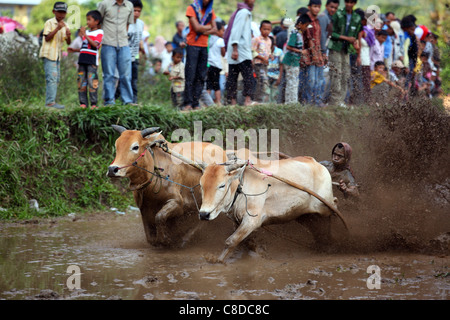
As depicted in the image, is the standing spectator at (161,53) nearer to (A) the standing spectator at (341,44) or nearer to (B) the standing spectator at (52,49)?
(A) the standing spectator at (341,44)

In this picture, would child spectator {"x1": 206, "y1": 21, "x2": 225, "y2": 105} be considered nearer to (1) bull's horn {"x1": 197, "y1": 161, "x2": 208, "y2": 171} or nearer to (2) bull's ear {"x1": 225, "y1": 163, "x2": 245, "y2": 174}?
(1) bull's horn {"x1": 197, "y1": 161, "x2": 208, "y2": 171}

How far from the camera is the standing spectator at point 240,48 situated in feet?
39.4

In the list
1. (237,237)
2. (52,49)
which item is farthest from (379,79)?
(237,237)

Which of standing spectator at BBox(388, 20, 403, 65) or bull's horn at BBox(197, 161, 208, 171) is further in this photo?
standing spectator at BBox(388, 20, 403, 65)

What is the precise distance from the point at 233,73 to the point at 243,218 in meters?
5.65

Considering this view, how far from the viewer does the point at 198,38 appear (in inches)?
458

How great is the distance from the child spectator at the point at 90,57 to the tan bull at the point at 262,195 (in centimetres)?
435

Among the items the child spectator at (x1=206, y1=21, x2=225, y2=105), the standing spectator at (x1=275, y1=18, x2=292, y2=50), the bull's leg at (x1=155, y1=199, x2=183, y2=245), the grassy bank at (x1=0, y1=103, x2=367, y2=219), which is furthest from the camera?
the standing spectator at (x1=275, y1=18, x2=292, y2=50)

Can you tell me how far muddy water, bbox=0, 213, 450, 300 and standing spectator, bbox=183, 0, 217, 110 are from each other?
12.7ft

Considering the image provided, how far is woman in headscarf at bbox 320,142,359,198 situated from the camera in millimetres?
8328

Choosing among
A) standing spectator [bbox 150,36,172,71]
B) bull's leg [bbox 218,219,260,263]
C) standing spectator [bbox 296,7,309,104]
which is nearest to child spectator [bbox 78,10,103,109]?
standing spectator [bbox 296,7,309,104]
